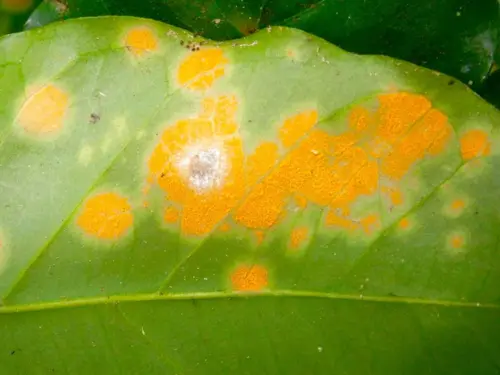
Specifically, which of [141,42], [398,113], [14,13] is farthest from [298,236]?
[14,13]

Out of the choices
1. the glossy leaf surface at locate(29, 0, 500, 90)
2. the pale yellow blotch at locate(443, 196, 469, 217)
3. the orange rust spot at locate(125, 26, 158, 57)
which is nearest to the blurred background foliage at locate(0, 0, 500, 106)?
the glossy leaf surface at locate(29, 0, 500, 90)

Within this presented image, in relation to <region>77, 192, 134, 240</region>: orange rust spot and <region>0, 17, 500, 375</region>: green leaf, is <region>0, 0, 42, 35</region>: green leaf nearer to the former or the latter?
<region>0, 17, 500, 375</region>: green leaf

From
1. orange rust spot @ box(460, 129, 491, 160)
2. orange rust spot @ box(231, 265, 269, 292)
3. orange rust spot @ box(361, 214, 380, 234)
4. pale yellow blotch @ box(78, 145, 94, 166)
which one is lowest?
orange rust spot @ box(231, 265, 269, 292)

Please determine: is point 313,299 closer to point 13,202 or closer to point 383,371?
point 383,371

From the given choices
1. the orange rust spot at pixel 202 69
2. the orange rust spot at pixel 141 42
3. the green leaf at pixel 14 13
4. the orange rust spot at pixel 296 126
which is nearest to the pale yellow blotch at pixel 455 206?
the orange rust spot at pixel 296 126

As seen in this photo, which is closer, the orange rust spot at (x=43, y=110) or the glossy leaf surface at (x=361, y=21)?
the orange rust spot at (x=43, y=110)

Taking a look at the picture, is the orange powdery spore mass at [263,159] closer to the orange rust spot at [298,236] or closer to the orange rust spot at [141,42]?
the orange rust spot at [298,236]

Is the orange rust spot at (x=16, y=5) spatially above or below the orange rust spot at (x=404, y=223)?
above

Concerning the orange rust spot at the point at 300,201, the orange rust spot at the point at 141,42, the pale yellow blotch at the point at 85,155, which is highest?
the orange rust spot at the point at 141,42
